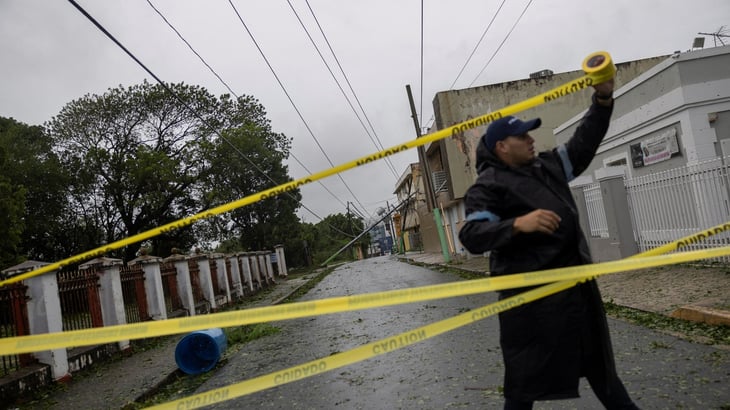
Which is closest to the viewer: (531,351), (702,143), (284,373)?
(531,351)

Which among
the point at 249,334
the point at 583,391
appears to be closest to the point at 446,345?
the point at 583,391

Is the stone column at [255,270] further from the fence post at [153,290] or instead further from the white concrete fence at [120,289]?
the fence post at [153,290]

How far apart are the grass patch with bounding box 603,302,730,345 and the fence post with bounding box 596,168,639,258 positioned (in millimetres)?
4753

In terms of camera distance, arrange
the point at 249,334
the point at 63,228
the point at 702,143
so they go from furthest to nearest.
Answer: the point at 63,228 < the point at 702,143 < the point at 249,334

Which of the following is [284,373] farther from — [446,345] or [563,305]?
[446,345]

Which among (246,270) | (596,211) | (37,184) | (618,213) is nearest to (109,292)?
(618,213)

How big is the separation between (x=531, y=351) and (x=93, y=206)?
107ft

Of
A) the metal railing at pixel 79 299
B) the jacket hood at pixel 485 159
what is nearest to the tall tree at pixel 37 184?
the metal railing at pixel 79 299

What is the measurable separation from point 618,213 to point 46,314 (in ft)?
A: 36.4

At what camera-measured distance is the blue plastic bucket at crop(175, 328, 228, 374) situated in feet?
24.0

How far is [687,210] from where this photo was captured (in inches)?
412

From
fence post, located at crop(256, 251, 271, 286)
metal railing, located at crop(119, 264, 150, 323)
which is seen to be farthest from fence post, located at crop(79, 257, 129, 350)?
fence post, located at crop(256, 251, 271, 286)

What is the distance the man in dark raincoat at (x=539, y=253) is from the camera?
245cm

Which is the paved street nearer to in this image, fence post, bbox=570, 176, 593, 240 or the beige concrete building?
fence post, bbox=570, 176, 593, 240
